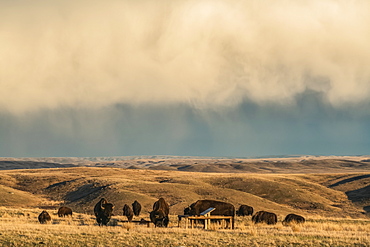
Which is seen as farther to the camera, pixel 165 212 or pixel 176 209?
pixel 176 209

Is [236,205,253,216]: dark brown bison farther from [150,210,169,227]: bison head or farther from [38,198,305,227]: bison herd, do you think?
[150,210,169,227]: bison head

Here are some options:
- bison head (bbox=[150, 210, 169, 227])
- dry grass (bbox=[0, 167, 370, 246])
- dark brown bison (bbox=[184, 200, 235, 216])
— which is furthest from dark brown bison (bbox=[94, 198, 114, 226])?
dark brown bison (bbox=[184, 200, 235, 216])

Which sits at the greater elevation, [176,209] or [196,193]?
[196,193]

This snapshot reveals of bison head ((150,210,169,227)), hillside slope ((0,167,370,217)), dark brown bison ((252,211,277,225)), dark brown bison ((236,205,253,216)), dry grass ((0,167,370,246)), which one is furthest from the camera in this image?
hillside slope ((0,167,370,217))

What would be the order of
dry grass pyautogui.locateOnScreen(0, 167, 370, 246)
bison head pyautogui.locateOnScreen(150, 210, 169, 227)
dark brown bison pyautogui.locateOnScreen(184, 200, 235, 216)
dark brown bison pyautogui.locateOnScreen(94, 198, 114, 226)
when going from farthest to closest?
dark brown bison pyautogui.locateOnScreen(184, 200, 235, 216) < dark brown bison pyautogui.locateOnScreen(94, 198, 114, 226) < bison head pyautogui.locateOnScreen(150, 210, 169, 227) < dry grass pyautogui.locateOnScreen(0, 167, 370, 246)

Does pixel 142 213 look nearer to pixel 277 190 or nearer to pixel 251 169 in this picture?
pixel 277 190

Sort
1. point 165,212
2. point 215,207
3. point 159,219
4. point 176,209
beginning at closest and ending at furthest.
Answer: point 159,219, point 165,212, point 215,207, point 176,209

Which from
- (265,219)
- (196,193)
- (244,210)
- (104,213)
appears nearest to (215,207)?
(265,219)

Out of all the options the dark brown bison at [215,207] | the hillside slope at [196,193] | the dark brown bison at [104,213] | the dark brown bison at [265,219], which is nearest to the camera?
the dark brown bison at [104,213]

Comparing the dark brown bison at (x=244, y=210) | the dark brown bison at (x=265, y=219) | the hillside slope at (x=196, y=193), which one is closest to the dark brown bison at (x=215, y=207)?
the dark brown bison at (x=265, y=219)

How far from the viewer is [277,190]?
6881 cm

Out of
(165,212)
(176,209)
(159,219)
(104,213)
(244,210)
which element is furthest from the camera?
(176,209)

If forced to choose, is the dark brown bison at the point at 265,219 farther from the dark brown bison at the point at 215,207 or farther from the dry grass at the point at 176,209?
the dark brown bison at the point at 215,207

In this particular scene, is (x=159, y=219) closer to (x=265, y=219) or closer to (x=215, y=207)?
(x=215, y=207)
